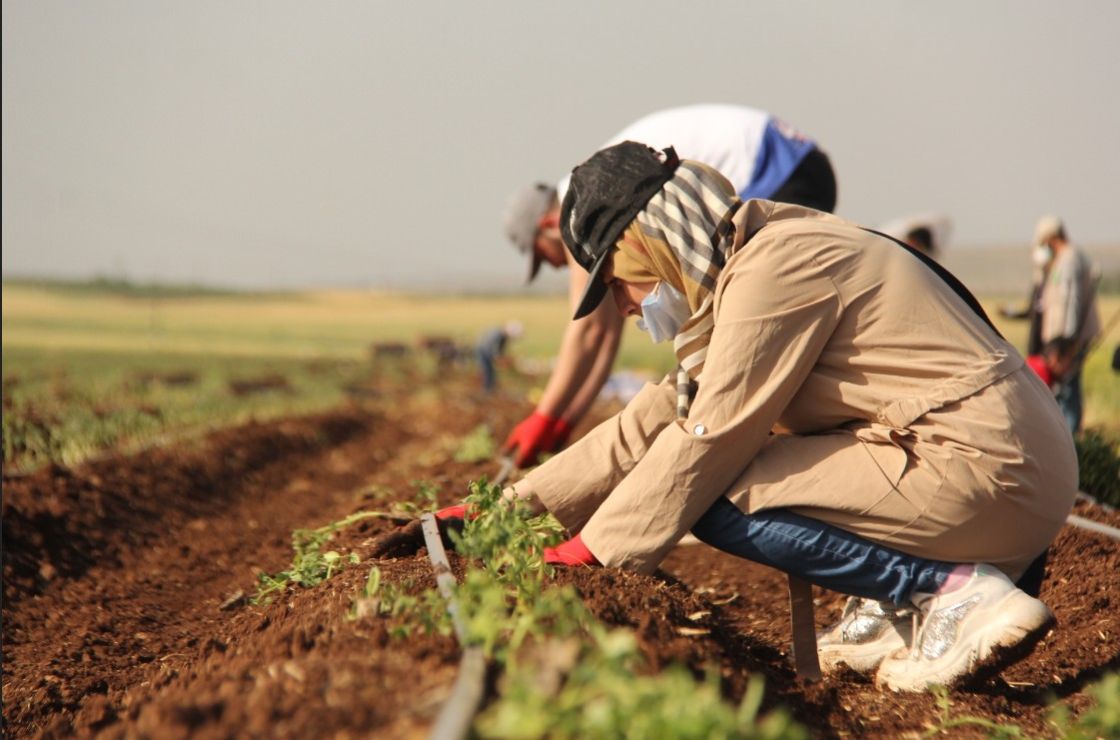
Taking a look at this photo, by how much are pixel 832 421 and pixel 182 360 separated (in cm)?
1000

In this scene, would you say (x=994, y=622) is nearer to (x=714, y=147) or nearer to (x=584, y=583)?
(x=584, y=583)

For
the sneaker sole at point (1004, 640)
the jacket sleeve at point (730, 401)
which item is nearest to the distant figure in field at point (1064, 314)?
the sneaker sole at point (1004, 640)

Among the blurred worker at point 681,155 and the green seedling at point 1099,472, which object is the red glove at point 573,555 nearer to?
the blurred worker at point 681,155

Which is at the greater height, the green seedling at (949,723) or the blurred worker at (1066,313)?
the blurred worker at (1066,313)

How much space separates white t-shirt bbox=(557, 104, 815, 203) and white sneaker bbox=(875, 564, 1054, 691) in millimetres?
1986

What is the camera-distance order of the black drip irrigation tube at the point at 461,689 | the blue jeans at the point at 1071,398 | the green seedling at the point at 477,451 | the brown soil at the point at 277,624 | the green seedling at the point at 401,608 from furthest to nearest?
the blue jeans at the point at 1071,398 → the green seedling at the point at 477,451 → the green seedling at the point at 401,608 → the brown soil at the point at 277,624 → the black drip irrigation tube at the point at 461,689

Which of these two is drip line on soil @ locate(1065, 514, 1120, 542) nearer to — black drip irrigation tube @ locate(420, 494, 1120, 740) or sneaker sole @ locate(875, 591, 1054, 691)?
sneaker sole @ locate(875, 591, 1054, 691)

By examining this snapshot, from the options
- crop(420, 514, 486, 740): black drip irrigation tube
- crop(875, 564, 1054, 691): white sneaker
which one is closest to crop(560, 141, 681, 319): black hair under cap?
crop(420, 514, 486, 740): black drip irrigation tube

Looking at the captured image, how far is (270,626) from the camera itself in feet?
7.69

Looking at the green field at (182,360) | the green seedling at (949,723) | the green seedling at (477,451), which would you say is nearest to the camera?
the green seedling at (949,723)

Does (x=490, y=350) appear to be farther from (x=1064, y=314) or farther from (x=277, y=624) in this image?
(x=277, y=624)

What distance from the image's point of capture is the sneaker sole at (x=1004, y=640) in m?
2.16

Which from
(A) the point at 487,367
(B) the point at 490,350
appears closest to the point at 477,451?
(B) the point at 490,350

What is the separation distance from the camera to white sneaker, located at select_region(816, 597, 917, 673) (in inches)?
102
